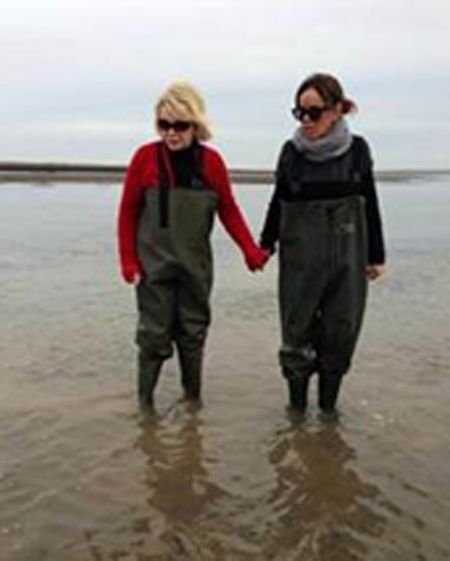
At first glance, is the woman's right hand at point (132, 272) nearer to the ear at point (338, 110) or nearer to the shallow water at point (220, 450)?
the shallow water at point (220, 450)

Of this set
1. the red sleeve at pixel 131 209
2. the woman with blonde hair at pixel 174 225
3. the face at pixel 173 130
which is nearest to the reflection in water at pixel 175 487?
the woman with blonde hair at pixel 174 225

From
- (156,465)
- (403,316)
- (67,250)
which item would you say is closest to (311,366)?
(156,465)

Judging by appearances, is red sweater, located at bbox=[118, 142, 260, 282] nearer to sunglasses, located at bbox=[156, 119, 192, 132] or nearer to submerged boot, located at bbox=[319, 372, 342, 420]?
sunglasses, located at bbox=[156, 119, 192, 132]

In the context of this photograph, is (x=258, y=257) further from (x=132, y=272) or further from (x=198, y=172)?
(x=132, y=272)

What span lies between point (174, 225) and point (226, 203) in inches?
15.5

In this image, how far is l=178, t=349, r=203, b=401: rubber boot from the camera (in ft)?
20.1

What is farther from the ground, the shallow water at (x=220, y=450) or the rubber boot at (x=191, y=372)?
the rubber boot at (x=191, y=372)

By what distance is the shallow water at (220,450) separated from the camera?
4.23 m

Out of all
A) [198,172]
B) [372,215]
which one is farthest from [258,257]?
[372,215]

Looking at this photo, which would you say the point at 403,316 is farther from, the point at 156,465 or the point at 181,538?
the point at 181,538

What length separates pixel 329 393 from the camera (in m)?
5.98

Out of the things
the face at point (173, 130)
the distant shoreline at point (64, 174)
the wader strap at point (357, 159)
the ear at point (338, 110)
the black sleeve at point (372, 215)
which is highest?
the ear at point (338, 110)

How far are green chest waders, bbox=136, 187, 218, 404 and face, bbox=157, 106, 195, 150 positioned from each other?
264 millimetres

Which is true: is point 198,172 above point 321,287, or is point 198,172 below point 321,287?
above
